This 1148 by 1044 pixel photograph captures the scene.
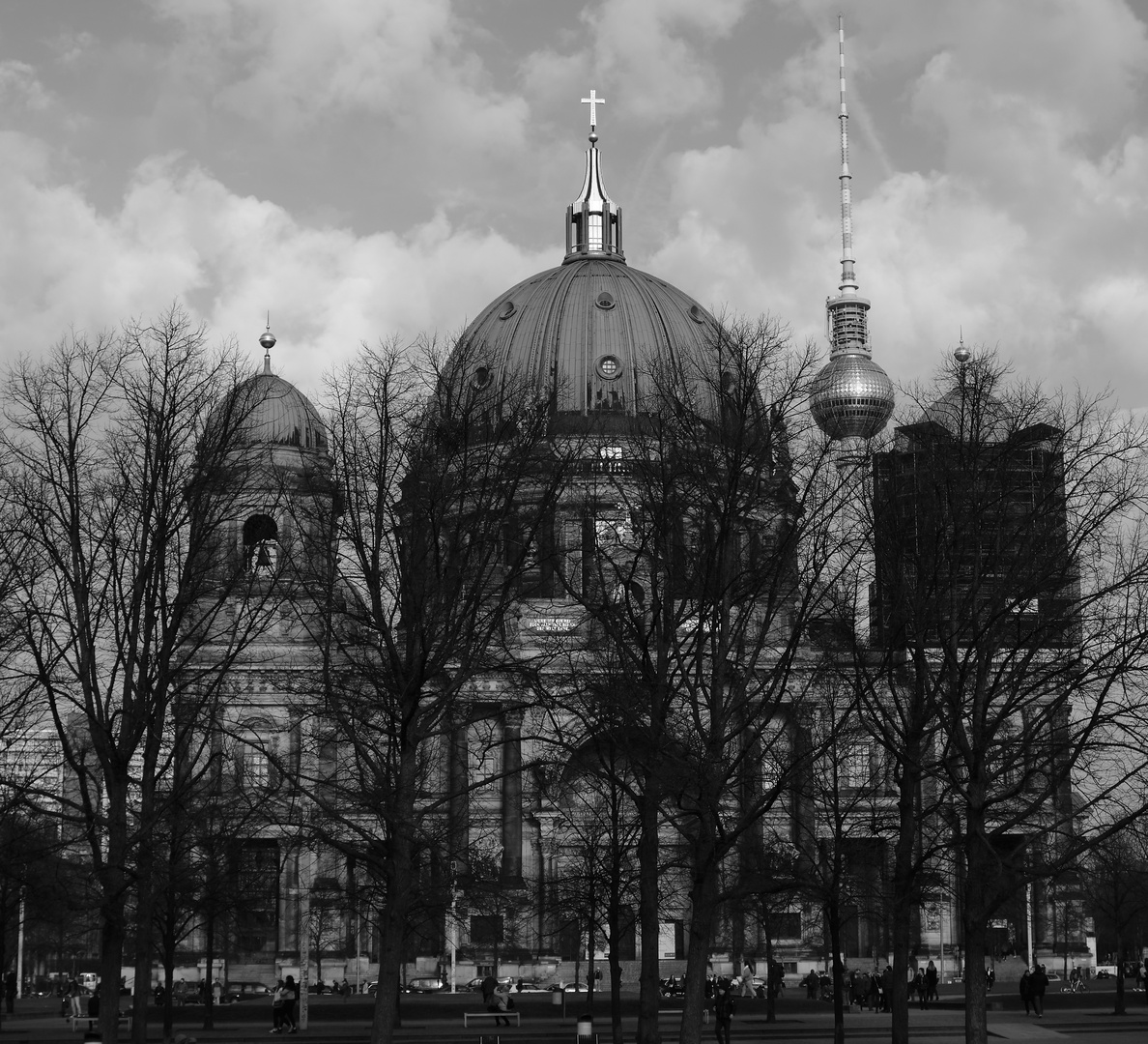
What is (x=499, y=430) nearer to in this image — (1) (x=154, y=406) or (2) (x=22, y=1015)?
(1) (x=154, y=406)

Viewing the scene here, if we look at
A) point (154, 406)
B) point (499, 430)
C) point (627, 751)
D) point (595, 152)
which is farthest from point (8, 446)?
point (595, 152)

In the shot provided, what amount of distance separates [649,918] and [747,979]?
5178 cm

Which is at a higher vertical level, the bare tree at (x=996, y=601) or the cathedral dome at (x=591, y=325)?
the cathedral dome at (x=591, y=325)

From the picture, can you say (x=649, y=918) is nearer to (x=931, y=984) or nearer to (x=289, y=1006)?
(x=289, y=1006)

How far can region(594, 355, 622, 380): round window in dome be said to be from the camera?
377 feet

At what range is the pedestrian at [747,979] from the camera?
82.0 meters

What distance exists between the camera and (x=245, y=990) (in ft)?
294

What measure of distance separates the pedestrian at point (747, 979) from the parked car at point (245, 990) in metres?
21.0

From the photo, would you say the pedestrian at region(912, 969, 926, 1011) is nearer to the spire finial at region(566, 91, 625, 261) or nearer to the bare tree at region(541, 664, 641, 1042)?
the bare tree at region(541, 664, 641, 1042)

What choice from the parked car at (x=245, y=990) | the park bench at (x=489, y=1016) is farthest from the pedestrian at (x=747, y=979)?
the park bench at (x=489, y=1016)

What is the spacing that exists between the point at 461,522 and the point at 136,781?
7.01 m

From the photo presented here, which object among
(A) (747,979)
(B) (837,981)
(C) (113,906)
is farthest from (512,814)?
(C) (113,906)

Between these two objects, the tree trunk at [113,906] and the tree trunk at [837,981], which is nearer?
the tree trunk at [113,906]

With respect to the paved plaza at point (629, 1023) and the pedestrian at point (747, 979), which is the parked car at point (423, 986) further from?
the pedestrian at point (747, 979)
